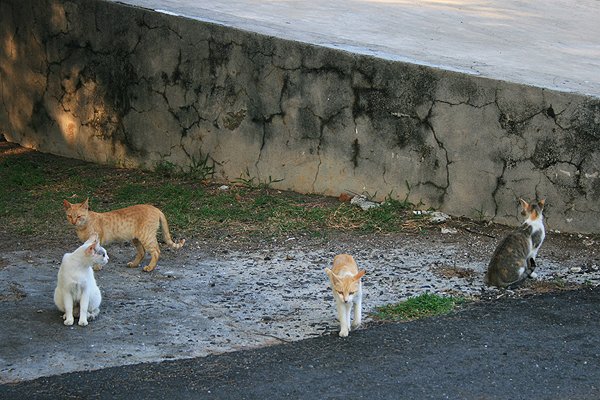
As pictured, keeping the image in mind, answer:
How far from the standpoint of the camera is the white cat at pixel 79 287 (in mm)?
5965

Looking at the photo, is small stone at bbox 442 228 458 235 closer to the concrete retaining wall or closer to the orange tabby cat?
the concrete retaining wall

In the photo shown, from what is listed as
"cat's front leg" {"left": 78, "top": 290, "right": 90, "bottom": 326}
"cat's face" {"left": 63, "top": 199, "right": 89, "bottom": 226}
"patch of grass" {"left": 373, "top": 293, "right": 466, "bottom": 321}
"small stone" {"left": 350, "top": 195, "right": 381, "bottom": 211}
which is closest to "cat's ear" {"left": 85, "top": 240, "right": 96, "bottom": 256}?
"cat's front leg" {"left": 78, "top": 290, "right": 90, "bottom": 326}

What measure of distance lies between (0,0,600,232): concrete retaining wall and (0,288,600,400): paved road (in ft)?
6.64

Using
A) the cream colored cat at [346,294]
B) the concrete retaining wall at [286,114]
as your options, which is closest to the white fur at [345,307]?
the cream colored cat at [346,294]

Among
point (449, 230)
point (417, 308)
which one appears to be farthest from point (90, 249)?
A: point (449, 230)

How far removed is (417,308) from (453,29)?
4886 mm

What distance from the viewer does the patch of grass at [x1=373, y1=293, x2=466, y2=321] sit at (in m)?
6.09

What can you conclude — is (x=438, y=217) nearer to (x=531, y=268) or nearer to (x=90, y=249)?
(x=531, y=268)

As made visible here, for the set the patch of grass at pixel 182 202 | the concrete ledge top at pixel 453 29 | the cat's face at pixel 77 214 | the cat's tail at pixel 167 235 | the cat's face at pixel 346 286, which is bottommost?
the patch of grass at pixel 182 202

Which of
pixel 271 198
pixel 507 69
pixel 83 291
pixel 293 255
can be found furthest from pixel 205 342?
pixel 507 69

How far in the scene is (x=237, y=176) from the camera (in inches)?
360

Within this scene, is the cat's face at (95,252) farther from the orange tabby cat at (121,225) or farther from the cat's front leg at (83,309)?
the orange tabby cat at (121,225)

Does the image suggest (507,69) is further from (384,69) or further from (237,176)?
(237,176)

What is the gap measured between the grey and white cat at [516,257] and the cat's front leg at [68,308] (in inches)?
108
